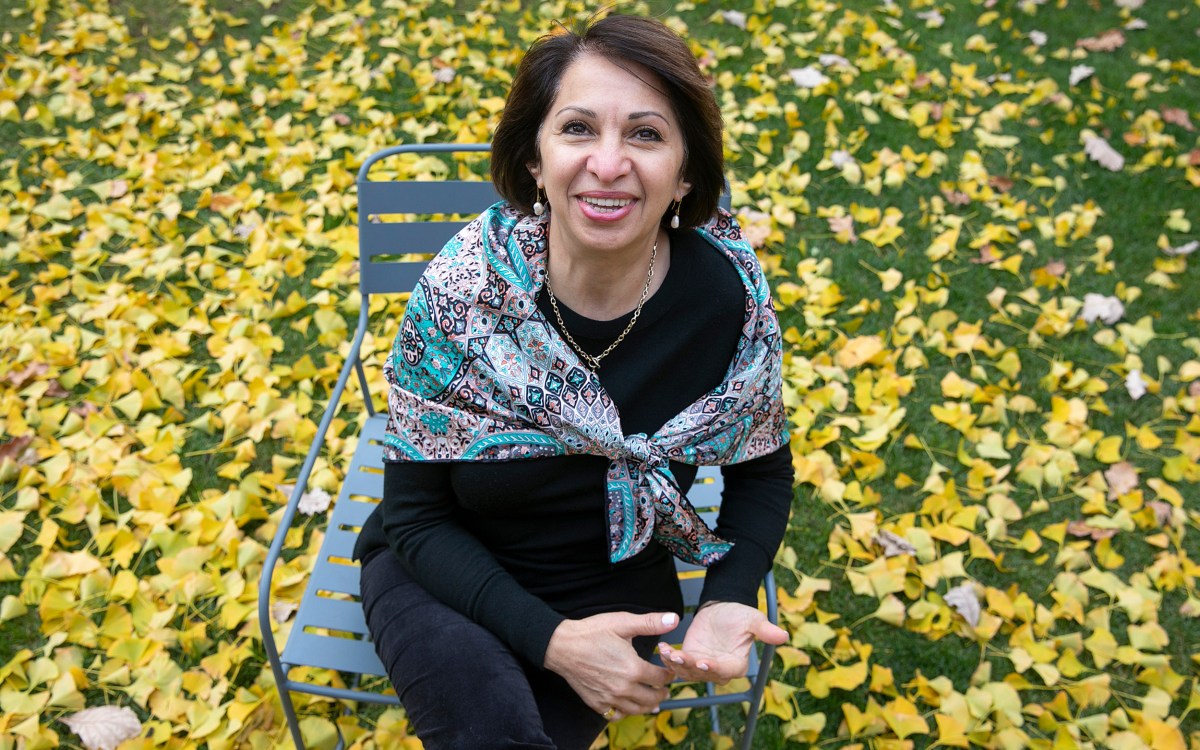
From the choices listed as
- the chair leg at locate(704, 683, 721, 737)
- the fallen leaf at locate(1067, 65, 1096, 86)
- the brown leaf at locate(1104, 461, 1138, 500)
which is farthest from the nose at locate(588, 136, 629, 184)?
the fallen leaf at locate(1067, 65, 1096, 86)

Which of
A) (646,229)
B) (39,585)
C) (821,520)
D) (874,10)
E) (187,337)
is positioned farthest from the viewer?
(874,10)

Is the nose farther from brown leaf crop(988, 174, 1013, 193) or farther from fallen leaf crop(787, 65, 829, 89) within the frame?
fallen leaf crop(787, 65, 829, 89)

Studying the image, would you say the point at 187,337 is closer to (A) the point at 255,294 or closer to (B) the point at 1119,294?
(A) the point at 255,294

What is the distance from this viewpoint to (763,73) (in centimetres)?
488

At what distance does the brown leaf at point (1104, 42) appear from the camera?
5051mm

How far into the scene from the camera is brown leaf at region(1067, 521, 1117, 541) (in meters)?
2.87

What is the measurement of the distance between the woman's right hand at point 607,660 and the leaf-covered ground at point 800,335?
0.81 metres

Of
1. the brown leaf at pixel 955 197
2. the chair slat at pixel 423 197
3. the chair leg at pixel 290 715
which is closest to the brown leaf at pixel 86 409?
the chair slat at pixel 423 197

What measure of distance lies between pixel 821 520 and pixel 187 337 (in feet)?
8.53

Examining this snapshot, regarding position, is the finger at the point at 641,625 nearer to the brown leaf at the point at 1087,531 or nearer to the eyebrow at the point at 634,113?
the eyebrow at the point at 634,113

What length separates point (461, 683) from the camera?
1670 mm

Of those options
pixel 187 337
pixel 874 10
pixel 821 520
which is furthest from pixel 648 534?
pixel 874 10

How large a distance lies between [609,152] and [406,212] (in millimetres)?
1052

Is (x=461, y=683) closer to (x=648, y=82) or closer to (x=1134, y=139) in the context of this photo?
(x=648, y=82)
